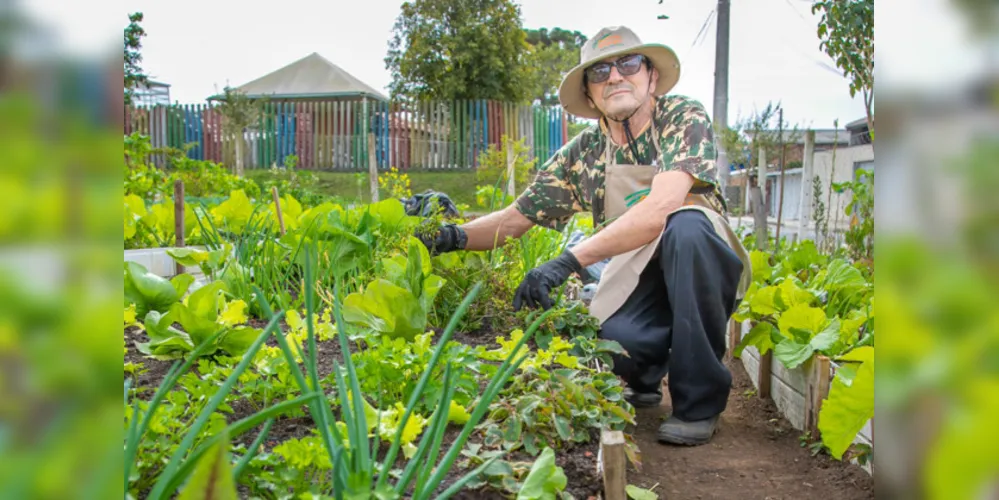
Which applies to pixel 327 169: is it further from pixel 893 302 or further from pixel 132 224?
pixel 893 302

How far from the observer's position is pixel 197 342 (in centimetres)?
160

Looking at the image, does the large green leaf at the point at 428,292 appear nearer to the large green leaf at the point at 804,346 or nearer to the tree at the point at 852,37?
the large green leaf at the point at 804,346

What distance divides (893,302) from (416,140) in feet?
60.7

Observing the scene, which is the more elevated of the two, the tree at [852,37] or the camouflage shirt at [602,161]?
the tree at [852,37]

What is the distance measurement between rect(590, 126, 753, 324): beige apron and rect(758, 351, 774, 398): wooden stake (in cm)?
25

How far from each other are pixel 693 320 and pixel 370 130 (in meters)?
16.3

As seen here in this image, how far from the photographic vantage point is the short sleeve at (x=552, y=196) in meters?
3.16

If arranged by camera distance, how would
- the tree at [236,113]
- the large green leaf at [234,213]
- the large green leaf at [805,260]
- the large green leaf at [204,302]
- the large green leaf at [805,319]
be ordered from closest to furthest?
the large green leaf at [204,302]
the large green leaf at [805,319]
the large green leaf at [234,213]
the large green leaf at [805,260]
the tree at [236,113]

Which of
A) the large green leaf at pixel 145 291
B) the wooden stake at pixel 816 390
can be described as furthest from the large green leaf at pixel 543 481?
the wooden stake at pixel 816 390

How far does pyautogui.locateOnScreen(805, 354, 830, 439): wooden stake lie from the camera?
2189 millimetres

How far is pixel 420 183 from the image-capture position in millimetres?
16891

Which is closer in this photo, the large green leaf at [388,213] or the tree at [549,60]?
the large green leaf at [388,213]


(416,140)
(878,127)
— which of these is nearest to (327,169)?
(416,140)

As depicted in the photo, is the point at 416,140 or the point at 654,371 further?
the point at 416,140
